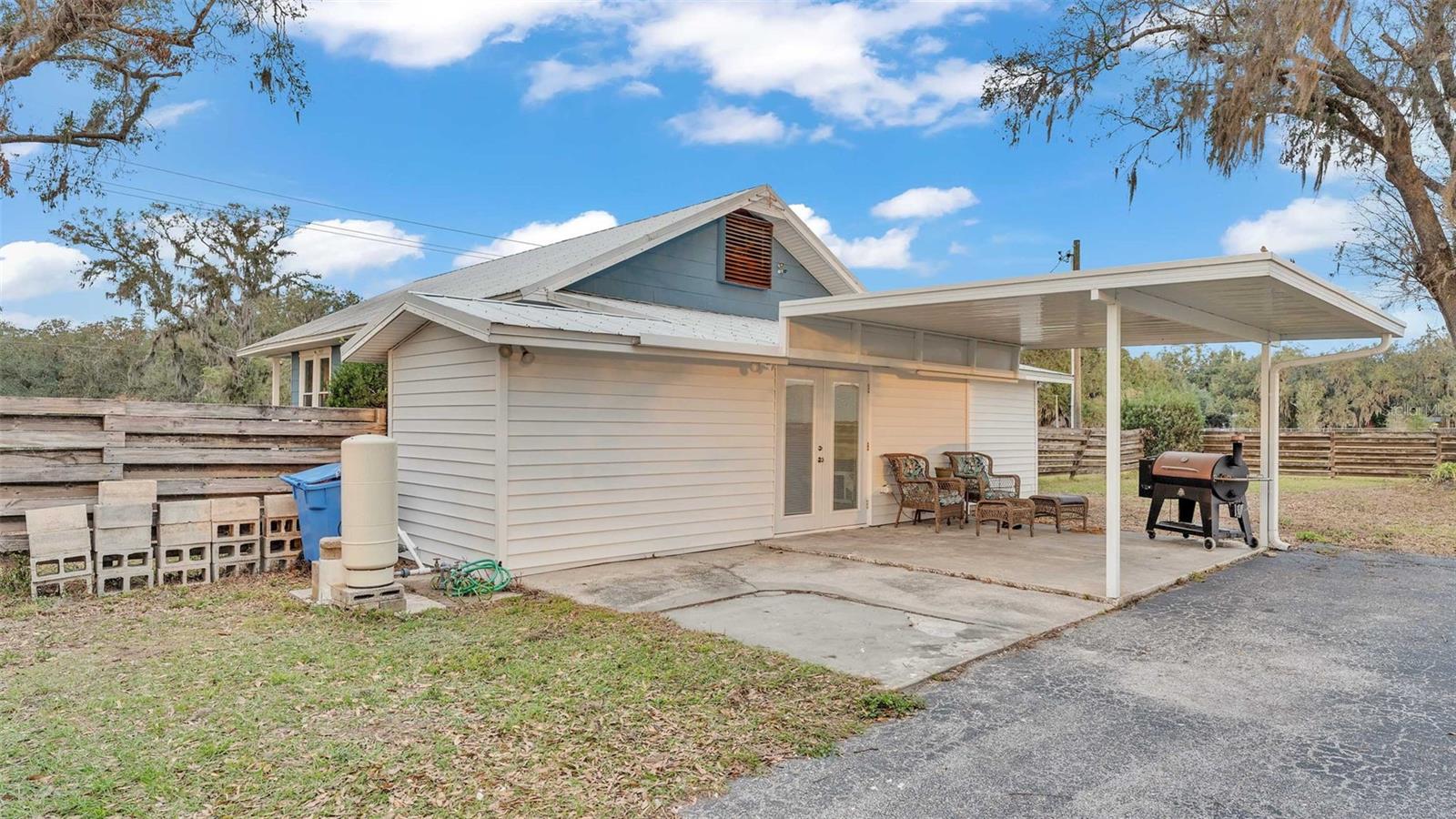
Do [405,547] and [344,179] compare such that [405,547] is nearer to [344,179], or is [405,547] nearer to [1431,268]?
[1431,268]

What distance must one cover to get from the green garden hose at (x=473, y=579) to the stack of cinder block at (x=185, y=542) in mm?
2060

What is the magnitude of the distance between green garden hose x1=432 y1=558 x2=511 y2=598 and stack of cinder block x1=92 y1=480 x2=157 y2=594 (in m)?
2.31

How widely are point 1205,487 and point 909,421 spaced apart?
11.0 ft

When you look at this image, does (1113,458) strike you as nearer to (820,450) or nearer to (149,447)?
(820,450)

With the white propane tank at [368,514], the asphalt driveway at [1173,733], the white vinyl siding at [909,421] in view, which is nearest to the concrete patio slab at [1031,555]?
the white vinyl siding at [909,421]

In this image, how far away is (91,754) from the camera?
2.97 meters

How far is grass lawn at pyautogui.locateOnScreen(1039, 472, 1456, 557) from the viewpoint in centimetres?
902

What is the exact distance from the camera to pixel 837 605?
554 centimetres

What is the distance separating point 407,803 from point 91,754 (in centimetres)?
141

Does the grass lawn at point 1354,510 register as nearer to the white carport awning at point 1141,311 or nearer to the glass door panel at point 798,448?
the white carport awning at point 1141,311

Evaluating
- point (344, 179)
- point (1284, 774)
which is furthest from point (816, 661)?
point (344, 179)

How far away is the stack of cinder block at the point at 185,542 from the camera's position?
245 inches

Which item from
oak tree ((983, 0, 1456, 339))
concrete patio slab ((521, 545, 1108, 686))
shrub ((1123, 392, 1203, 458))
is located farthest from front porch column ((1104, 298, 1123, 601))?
shrub ((1123, 392, 1203, 458))

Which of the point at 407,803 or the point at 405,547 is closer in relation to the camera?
the point at 407,803
